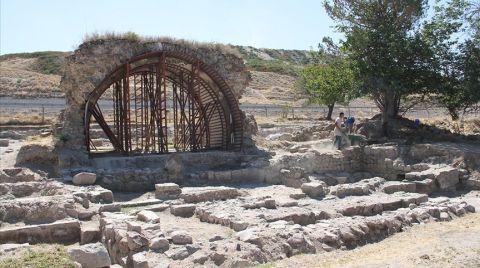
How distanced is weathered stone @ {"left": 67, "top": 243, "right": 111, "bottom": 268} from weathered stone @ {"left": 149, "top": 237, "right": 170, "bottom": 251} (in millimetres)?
776

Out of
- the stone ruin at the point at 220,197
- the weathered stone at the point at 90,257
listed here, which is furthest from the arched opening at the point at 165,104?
the weathered stone at the point at 90,257

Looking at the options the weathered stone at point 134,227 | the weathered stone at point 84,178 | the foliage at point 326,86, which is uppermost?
the foliage at point 326,86

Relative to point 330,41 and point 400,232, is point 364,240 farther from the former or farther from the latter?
point 330,41

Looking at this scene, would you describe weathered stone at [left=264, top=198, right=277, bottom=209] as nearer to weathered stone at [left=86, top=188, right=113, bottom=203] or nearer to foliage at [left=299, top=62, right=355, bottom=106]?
weathered stone at [left=86, top=188, right=113, bottom=203]

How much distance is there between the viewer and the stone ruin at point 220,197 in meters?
8.76

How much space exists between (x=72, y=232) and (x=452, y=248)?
7362 millimetres

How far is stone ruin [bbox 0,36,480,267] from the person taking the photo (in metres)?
8.76

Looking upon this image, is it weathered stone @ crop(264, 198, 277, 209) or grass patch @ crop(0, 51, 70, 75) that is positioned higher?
grass patch @ crop(0, 51, 70, 75)

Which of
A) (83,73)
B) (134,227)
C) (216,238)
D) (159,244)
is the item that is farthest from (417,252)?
(83,73)

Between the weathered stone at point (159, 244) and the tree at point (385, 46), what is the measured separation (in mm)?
14917

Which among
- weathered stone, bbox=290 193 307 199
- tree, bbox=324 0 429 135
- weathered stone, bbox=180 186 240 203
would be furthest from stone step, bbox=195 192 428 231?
tree, bbox=324 0 429 135

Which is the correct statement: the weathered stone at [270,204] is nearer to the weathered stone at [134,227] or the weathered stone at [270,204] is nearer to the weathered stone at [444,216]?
the weathered stone at [134,227]

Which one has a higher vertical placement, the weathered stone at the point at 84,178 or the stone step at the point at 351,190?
the weathered stone at the point at 84,178

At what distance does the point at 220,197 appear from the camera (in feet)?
43.4
